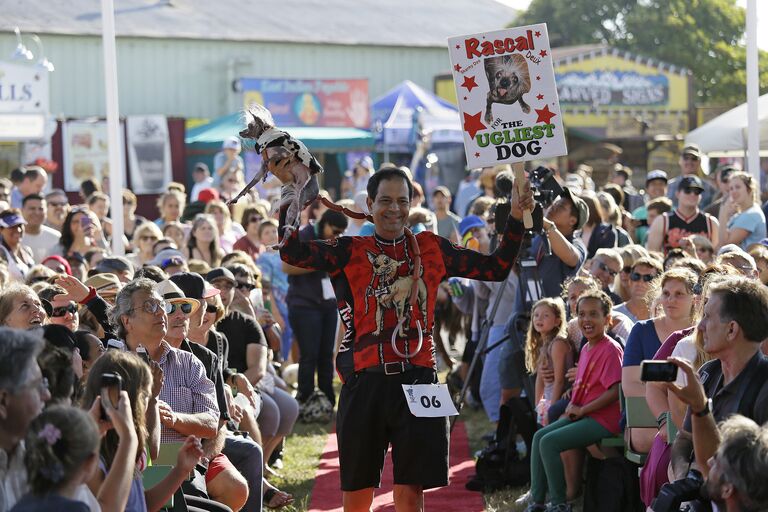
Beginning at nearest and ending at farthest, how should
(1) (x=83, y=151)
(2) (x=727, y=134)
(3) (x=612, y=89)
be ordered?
(2) (x=727, y=134)
(1) (x=83, y=151)
(3) (x=612, y=89)

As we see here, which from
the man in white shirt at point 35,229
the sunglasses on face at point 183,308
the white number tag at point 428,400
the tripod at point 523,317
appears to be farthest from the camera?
the man in white shirt at point 35,229

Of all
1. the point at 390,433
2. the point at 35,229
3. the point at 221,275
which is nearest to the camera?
the point at 390,433

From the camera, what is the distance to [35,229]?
1095cm

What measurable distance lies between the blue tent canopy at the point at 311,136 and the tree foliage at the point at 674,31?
18.3 metres

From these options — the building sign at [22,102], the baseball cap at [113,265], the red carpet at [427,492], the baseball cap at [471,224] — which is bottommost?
the red carpet at [427,492]

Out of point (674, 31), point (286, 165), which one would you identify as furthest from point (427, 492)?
point (674, 31)

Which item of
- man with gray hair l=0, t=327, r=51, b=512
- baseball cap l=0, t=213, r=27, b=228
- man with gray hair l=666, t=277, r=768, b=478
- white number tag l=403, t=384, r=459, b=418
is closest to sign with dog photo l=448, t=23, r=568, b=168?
white number tag l=403, t=384, r=459, b=418

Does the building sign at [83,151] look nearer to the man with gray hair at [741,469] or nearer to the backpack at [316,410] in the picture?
the backpack at [316,410]

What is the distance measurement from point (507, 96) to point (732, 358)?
68.8 inches

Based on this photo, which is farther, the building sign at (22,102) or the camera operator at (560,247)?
the building sign at (22,102)

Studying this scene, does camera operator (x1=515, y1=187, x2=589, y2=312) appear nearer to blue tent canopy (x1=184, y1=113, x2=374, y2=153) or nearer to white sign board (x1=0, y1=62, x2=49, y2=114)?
white sign board (x1=0, y1=62, x2=49, y2=114)

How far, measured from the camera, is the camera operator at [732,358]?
4.54 metres

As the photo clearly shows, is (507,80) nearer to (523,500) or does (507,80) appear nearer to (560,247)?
(560,247)

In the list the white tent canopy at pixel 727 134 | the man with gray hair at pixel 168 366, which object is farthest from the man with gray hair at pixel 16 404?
the white tent canopy at pixel 727 134
